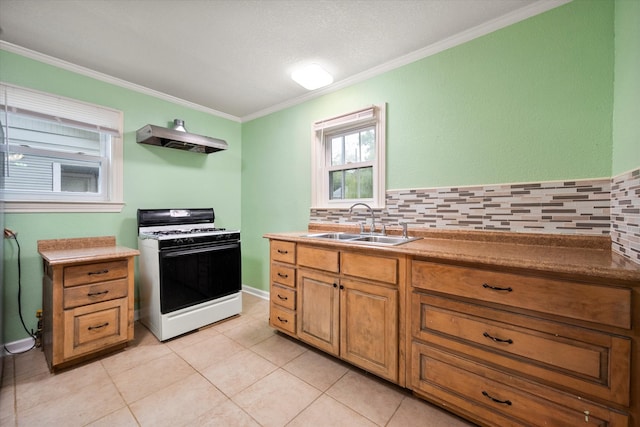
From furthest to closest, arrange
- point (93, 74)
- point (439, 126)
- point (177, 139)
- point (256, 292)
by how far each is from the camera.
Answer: point (256, 292) → point (177, 139) → point (93, 74) → point (439, 126)

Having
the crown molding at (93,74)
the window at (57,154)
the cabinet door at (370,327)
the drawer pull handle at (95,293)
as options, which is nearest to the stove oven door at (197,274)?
the drawer pull handle at (95,293)

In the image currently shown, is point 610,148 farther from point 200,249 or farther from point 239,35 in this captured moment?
point 200,249

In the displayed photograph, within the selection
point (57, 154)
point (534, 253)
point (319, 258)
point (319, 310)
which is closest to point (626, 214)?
point (534, 253)

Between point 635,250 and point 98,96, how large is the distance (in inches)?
155

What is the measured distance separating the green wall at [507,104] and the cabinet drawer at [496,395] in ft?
3.93

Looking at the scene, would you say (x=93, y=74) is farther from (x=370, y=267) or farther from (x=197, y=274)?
(x=370, y=267)

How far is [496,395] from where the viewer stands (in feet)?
3.94

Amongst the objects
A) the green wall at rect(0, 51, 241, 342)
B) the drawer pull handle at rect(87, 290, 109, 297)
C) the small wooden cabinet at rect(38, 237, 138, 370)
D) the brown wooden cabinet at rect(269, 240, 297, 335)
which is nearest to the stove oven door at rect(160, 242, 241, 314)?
the small wooden cabinet at rect(38, 237, 138, 370)

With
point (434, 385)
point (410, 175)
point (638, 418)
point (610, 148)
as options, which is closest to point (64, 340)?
point (434, 385)

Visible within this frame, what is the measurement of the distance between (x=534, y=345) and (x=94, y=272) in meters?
2.73

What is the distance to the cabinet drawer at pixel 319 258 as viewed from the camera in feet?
6.01

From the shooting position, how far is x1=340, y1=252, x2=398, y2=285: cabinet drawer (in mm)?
1558

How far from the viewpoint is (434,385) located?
1389 mm

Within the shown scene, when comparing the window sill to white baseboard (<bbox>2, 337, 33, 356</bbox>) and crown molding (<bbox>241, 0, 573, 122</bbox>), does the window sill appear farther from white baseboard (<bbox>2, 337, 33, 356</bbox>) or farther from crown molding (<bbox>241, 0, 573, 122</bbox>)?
crown molding (<bbox>241, 0, 573, 122</bbox>)
